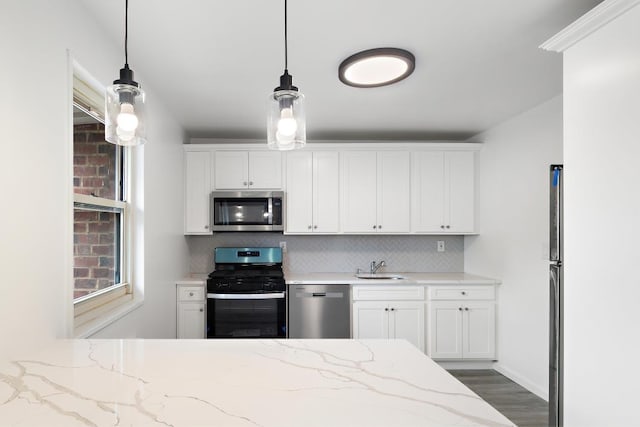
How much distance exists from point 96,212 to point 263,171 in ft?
6.23

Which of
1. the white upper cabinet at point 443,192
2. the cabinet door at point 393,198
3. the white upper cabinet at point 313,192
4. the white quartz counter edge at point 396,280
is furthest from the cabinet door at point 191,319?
the white upper cabinet at point 443,192

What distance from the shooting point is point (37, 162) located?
53.7 inches

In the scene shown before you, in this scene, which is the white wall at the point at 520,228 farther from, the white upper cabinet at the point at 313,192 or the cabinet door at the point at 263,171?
the cabinet door at the point at 263,171

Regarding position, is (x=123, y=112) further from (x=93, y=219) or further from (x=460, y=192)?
(x=460, y=192)

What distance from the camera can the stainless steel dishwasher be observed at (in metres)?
3.41

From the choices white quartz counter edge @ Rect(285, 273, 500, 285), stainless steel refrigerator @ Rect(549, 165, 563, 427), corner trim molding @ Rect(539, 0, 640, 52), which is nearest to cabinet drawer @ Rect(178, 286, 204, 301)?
white quartz counter edge @ Rect(285, 273, 500, 285)

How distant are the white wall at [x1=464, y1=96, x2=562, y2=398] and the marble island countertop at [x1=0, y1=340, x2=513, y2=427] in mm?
2205

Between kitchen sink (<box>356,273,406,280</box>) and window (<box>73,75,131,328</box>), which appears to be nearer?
window (<box>73,75,131,328</box>)

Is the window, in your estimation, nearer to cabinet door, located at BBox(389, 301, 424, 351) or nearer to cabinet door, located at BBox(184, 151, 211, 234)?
cabinet door, located at BBox(184, 151, 211, 234)

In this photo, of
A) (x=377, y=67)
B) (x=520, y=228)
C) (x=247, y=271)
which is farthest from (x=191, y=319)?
(x=520, y=228)

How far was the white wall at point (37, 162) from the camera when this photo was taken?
1218 millimetres

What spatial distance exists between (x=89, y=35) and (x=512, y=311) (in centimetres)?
373

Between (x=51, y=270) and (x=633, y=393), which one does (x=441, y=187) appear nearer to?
(x=633, y=393)

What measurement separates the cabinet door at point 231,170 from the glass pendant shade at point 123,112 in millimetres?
2628
